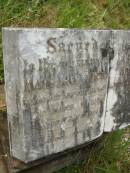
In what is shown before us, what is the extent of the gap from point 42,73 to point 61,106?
0.85 feet

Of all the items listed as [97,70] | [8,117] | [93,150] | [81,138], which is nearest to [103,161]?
[93,150]

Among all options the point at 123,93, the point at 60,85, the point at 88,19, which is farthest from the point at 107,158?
the point at 88,19

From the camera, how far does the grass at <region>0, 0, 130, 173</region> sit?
3.18m

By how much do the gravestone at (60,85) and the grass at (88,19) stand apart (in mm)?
400

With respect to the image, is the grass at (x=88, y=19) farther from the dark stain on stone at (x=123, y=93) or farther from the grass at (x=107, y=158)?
the dark stain on stone at (x=123, y=93)

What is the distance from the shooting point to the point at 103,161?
3215 millimetres

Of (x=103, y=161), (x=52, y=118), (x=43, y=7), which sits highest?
(x=43, y=7)

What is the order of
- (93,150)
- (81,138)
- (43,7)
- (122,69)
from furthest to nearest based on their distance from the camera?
1. (43,7)
2. (93,150)
3. (122,69)
4. (81,138)

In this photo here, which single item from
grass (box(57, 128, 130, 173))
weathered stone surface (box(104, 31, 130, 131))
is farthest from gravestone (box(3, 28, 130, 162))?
grass (box(57, 128, 130, 173))

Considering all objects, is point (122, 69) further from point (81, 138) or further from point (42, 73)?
point (42, 73)

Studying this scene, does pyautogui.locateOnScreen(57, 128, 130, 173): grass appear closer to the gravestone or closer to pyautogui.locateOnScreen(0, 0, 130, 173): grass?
pyautogui.locateOnScreen(0, 0, 130, 173): grass

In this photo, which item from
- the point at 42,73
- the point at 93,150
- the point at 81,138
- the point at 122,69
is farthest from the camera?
the point at 93,150

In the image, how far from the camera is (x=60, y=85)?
8.07 feet

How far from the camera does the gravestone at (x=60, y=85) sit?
2283 mm
